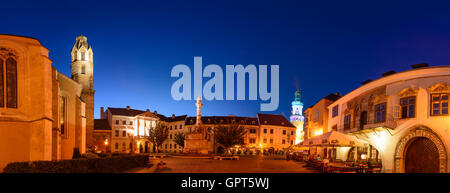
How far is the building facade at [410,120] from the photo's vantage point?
16562 millimetres

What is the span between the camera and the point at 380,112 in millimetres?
21047

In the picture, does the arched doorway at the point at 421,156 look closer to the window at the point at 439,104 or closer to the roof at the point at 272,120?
the window at the point at 439,104

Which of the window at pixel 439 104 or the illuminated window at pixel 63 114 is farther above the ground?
the window at pixel 439 104

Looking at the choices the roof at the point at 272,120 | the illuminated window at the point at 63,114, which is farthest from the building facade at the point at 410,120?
the roof at the point at 272,120

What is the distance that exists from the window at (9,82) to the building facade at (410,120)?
24201 millimetres

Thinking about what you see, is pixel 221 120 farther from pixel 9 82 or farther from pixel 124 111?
pixel 9 82

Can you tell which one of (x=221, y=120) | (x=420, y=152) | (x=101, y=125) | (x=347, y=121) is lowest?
(x=101, y=125)

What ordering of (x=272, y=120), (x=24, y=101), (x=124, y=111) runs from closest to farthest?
(x=24, y=101)
(x=124, y=111)
(x=272, y=120)

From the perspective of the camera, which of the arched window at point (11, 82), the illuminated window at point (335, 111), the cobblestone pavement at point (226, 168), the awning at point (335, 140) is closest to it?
the awning at point (335, 140)

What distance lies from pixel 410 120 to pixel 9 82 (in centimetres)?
2598

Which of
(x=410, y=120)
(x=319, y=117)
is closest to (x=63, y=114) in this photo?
(x=410, y=120)

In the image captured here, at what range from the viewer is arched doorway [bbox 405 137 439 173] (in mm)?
16850
